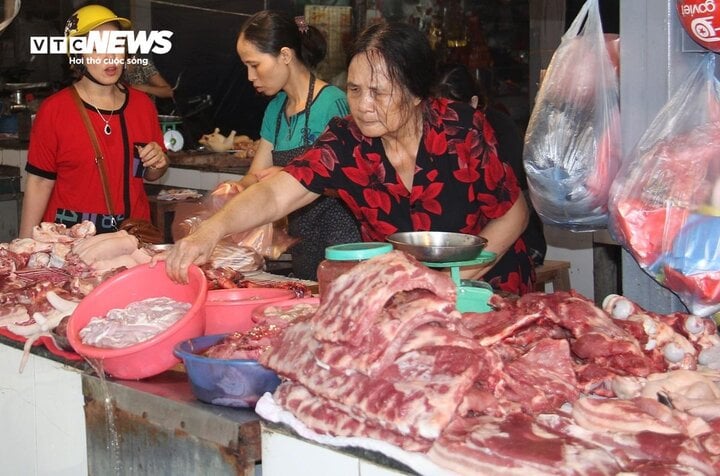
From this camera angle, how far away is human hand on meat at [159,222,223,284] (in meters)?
3.03

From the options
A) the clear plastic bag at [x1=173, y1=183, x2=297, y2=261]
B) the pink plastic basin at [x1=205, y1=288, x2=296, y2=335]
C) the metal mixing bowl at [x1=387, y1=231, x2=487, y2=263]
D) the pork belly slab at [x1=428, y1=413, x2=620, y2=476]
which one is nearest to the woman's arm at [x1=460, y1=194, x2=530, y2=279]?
the metal mixing bowl at [x1=387, y1=231, x2=487, y2=263]

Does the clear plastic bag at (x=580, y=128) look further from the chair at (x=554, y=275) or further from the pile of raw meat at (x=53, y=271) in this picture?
the chair at (x=554, y=275)

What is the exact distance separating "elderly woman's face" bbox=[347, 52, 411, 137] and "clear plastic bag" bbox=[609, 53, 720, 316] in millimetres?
867

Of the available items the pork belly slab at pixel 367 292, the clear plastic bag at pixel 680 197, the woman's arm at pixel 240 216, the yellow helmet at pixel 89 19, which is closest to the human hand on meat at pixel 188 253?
the woman's arm at pixel 240 216

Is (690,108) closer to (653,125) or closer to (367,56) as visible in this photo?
(653,125)

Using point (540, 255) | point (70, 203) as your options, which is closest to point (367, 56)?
point (70, 203)

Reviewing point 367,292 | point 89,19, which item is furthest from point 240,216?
point 89,19

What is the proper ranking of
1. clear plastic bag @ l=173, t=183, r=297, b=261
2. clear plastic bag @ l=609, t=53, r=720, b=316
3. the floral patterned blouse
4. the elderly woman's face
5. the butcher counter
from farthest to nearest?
1. clear plastic bag @ l=173, t=183, r=297, b=261
2. the floral patterned blouse
3. the elderly woman's face
4. clear plastic bag @ l=609, t=53, r=720, b=316
5. the butcher counter

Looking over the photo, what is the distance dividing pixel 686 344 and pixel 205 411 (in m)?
1.27

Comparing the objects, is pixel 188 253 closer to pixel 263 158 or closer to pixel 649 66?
pixel 649 66

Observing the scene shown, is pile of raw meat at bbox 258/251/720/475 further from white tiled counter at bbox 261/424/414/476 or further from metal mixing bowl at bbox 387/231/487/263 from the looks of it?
metal mixing bowl at bbox 387/231/487/263

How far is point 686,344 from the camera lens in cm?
257

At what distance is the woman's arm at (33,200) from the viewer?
486cm

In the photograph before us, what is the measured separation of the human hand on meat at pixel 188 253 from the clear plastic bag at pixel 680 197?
1246 mm
